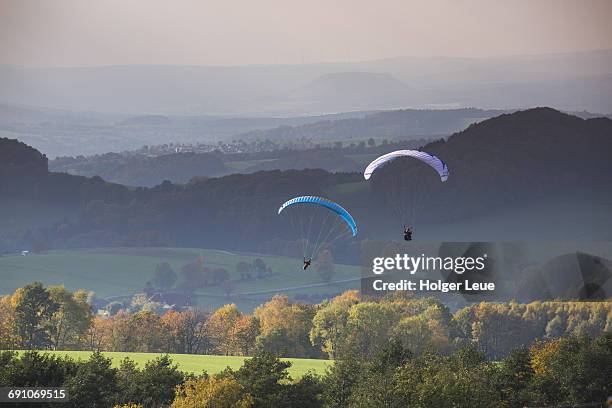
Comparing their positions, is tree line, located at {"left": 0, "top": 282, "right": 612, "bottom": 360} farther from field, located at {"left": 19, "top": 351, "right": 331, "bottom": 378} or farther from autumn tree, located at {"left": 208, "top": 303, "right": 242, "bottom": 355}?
field, located at {"left": 19, "top": 351, "right": 331, "bottom": 378}

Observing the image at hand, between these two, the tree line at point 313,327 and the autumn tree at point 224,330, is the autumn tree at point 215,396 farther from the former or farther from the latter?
the autumn tree at point 224,330

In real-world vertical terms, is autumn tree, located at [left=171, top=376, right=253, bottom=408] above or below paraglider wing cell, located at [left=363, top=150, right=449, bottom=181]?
below

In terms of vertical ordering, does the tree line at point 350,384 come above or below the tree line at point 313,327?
below

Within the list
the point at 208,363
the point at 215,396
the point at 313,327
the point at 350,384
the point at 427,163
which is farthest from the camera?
the point at 313,327

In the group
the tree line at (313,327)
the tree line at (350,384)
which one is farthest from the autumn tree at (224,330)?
the tree line at (350,384)

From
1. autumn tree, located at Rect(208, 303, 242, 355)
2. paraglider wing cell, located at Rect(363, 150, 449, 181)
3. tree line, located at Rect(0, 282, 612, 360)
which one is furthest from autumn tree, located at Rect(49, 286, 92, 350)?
paraglider wing cell, located at Rect(363, 150, 449, 181)

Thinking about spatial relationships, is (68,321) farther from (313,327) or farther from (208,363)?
(208,363)

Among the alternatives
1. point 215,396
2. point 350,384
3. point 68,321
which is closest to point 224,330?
point 68,321

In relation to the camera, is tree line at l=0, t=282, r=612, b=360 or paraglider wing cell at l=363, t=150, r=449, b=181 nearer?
paraglider wing cell at l=363, t=150, r=449, b=181
